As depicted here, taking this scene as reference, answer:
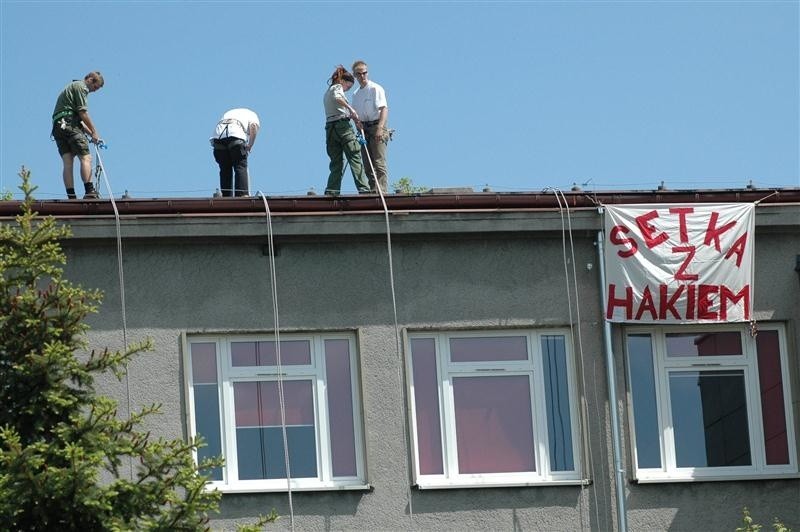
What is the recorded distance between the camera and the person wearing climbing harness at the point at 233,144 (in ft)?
75.9

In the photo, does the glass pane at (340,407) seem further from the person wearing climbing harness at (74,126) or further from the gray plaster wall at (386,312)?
the person wearing climbing harness at (74,126)

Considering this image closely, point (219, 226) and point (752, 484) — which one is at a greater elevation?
point (219, 226)

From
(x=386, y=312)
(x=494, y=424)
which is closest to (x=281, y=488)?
(x=386, y=312)

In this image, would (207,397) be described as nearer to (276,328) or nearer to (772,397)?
(276,328)

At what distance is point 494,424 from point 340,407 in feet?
5.48

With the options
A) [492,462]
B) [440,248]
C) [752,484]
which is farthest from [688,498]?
[440,248]

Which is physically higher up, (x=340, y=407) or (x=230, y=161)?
(x=230, y=161)

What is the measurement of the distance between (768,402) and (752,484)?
1000mm

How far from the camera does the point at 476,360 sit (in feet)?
68.8

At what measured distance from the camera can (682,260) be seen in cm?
2142

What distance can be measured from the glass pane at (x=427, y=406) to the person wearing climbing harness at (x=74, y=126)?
4.54 m

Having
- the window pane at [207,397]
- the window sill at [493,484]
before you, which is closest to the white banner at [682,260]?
the window sill at [493,484]

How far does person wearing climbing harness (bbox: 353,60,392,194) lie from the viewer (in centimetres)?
2352

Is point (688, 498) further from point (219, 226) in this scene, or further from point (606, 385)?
point (219, 226)
